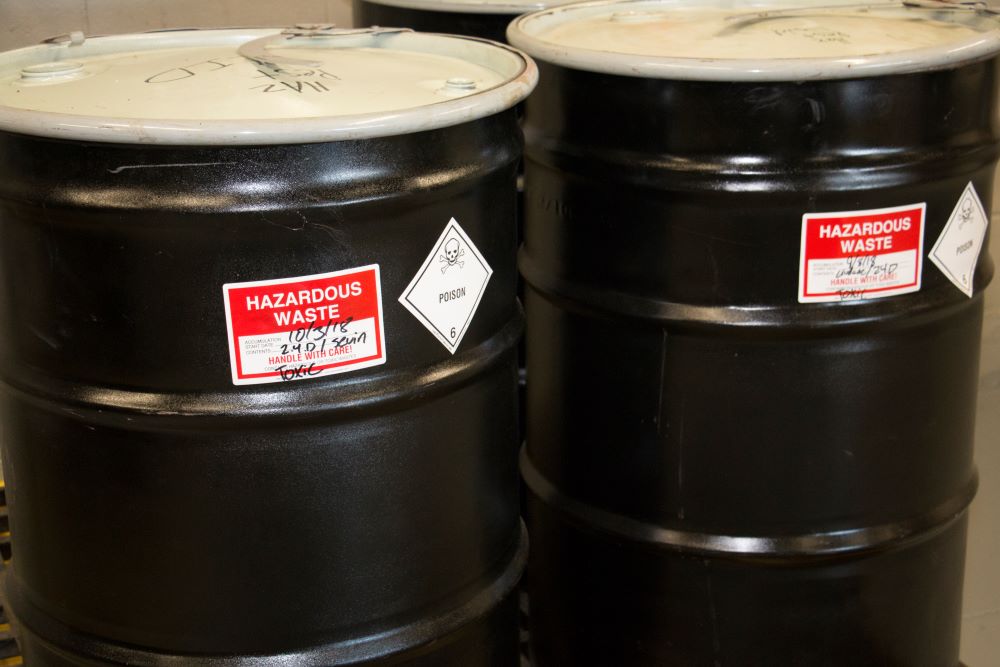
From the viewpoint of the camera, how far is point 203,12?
242 centimetres

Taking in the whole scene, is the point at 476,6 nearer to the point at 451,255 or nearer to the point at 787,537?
the point at 451,255

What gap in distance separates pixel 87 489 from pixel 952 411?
1177 millimetres

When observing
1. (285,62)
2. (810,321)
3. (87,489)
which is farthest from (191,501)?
(810,321)

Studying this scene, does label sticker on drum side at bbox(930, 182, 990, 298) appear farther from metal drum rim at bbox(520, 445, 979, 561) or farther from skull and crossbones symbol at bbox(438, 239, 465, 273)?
skull and crossbones symbol at bbox(438, 239, 465, 273)

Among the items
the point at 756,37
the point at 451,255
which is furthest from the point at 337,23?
the point at 451,255

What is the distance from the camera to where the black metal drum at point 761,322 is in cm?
152

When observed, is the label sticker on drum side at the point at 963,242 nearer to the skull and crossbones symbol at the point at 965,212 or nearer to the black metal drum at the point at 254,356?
the skull and crossbones symbol at the point at 965,212

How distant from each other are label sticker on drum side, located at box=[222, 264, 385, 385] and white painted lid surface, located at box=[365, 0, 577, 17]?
972mm

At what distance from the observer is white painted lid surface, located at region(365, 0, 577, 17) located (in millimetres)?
2082

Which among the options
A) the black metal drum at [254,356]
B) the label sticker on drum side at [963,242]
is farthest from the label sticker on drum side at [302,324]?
the label sticker on drum side at [963,242]

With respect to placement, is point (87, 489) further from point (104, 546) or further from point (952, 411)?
point (952, 411)

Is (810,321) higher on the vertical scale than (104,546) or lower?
higher

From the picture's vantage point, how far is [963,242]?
1.65 meters

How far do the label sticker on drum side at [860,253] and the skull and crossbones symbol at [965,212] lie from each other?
86mm
